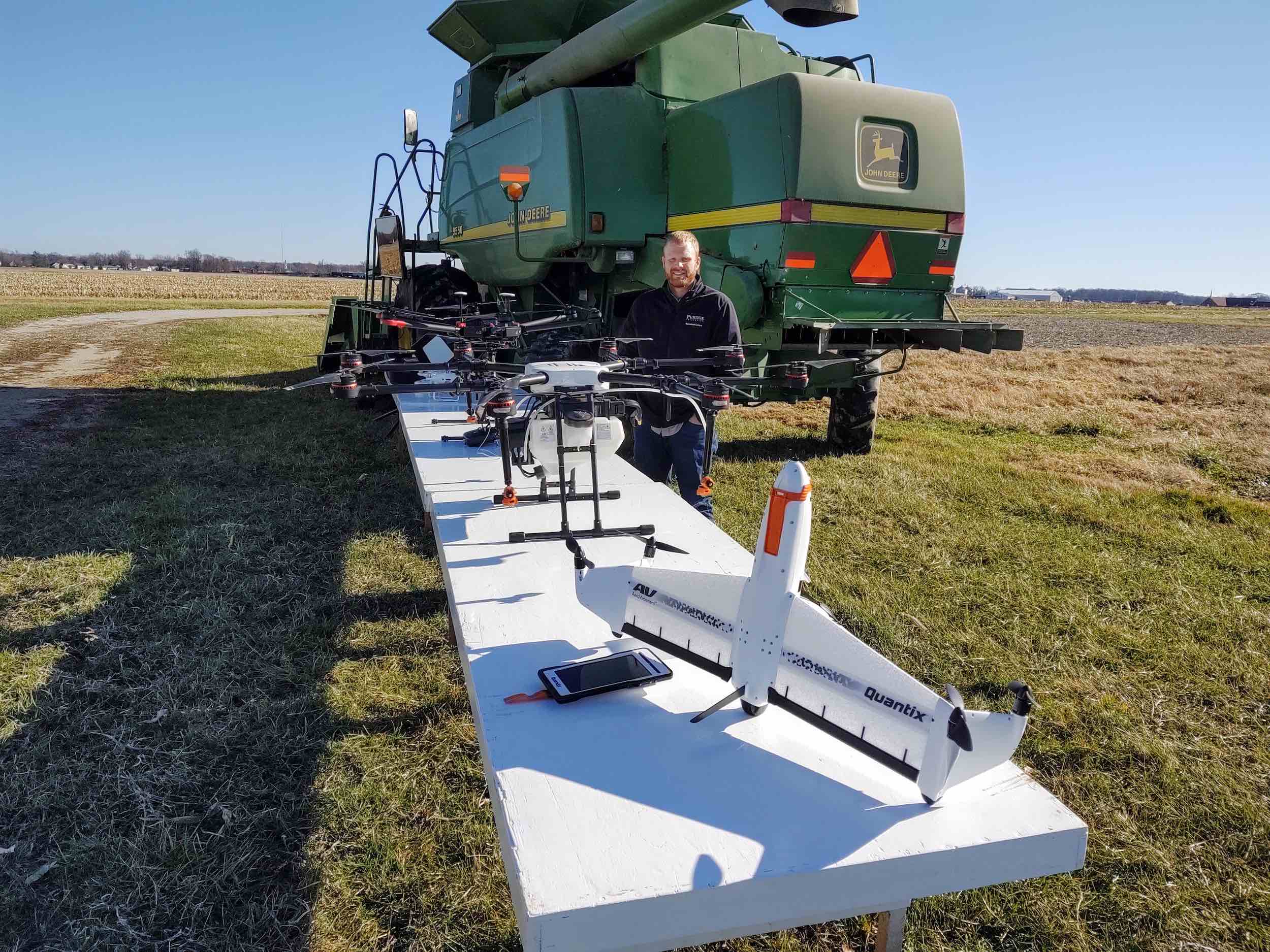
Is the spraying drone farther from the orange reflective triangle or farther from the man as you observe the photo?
the orange reflective triangle

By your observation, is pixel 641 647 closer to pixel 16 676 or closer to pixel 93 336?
pixel 16 676

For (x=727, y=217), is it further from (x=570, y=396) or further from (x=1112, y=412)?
(x=1112, y=412)

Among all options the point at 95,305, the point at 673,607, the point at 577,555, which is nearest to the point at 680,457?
the point at 577,555

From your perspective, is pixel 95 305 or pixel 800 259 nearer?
pixel 800 259

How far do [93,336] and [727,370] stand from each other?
18.4m

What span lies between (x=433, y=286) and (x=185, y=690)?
20.2 ft

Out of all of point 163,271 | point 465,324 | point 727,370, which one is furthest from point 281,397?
point 163,271

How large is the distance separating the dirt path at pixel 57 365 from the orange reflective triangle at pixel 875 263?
678 cm

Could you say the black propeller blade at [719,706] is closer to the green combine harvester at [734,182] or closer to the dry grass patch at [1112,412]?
the green combine harvester at [734,182]

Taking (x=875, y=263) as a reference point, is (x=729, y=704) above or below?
below

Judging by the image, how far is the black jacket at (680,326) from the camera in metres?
4.14

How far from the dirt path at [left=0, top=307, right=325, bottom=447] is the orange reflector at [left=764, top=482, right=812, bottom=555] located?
7.19 m

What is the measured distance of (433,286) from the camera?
8.70 m

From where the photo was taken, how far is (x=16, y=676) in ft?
10.7
